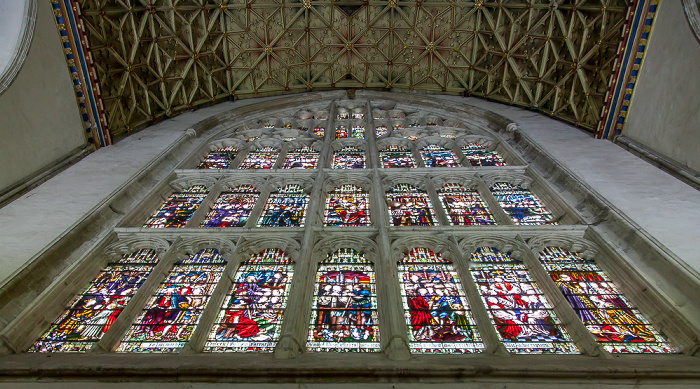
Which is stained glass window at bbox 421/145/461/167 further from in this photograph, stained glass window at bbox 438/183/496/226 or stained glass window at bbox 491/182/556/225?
stained glass window at bbox 491/182/556/225

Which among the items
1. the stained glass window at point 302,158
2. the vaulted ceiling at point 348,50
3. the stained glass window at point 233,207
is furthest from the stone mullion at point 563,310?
the vaulted ceiling at point 348,50

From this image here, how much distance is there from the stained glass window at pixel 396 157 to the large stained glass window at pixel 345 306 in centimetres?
425

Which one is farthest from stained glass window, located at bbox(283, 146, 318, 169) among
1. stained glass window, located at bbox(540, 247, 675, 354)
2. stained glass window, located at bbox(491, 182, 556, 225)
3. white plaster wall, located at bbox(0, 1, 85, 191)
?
stained glass window, located at bbox(540, 247, 675, 354)

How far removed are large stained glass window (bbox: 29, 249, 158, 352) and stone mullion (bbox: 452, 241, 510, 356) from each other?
436 cm

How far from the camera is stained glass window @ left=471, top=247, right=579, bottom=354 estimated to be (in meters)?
5.02

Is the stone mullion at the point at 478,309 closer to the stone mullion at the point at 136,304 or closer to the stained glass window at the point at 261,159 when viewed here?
the stone mullion at the point at 136,304

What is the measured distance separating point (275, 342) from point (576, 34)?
1136 cm

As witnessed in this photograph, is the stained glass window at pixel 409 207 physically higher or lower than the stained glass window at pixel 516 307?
higher

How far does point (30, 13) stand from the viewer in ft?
27.8

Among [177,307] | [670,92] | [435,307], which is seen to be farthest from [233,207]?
[670,92]

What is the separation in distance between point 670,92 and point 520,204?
3.45 metres

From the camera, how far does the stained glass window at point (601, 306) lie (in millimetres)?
5070

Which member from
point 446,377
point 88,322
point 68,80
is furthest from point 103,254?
point 446,377

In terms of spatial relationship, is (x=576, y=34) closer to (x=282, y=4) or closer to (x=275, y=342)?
(x=282, y=4)
